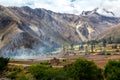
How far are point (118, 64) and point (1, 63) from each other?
7212 cm

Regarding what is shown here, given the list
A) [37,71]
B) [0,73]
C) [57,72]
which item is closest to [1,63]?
[0,73]

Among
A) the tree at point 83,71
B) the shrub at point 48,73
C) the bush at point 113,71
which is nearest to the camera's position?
the bush at point 113,71

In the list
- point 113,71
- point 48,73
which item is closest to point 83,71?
point 113,71

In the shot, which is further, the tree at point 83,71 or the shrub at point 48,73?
the tree at point 83,71

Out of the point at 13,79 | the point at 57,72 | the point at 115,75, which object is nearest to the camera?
the point at 115,75

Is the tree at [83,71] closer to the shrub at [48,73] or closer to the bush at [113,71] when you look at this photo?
the shrub at [48,73]

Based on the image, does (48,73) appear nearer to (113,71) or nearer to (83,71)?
(83,71)

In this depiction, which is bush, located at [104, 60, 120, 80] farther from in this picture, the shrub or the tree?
the shrub

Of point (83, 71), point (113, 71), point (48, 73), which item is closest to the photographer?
point (113, 71)

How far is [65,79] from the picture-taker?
370 ft

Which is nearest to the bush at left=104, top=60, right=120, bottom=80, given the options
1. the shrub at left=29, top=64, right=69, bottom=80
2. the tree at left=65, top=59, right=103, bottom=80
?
the tree at left=65, top=59, right=103, bottom=80

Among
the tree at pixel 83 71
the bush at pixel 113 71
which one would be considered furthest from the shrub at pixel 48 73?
the bush at pixel 113 71

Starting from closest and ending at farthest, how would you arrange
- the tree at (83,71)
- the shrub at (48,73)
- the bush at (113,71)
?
1. the bush at (113,71)
2. the shrub at (48,73)
3. the tree at (83,71)

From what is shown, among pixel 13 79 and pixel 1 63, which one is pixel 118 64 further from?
pixel 1 63
